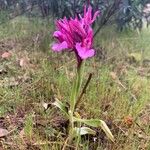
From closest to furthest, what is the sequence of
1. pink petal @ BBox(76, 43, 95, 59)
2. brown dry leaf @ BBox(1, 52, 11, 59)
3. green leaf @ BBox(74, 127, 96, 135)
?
pink petal @ BBox(76, 43, 95, 59) < green leaf @ BBox(74, 127, 96, 135) < brown dry leaf @ BBox(1, 52, 11, 59)

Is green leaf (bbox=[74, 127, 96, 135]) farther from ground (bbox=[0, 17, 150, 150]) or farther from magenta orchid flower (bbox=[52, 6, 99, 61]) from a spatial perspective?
magenta orchid flower (bbox=[52, 6, 99, 61])

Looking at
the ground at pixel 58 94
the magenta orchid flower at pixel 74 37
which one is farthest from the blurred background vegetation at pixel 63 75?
the magenta orchid flower at pixel 74 37

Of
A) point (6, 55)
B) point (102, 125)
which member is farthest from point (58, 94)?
point (6, 55)

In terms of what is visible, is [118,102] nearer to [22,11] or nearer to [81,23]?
[81,23]

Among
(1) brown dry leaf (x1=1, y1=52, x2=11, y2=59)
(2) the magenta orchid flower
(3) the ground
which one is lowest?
(3) the ground

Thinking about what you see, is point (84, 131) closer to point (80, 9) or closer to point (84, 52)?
point (84, 52)

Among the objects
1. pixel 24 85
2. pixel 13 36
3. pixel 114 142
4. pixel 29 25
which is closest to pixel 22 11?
pixel 29 25

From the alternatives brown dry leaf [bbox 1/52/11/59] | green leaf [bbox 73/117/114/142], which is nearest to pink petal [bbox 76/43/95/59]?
green leaf [bbox 73/117/114/142]
